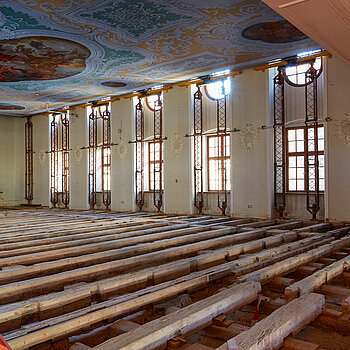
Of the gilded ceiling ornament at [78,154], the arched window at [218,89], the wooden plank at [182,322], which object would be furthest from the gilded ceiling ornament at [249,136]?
the wooden plank at [182,322]

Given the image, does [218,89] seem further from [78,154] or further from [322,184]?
[78,154]

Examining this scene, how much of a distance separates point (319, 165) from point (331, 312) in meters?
7.66

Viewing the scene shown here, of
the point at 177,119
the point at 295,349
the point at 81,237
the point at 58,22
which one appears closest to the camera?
the point at 295,349

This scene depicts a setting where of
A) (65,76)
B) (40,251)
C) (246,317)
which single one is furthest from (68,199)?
(246,317)

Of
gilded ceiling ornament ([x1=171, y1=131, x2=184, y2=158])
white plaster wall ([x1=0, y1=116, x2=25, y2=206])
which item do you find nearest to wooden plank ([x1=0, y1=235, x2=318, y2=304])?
gilded ceiling ornament ([x1=171, y1=131, x2=184, y2=158])

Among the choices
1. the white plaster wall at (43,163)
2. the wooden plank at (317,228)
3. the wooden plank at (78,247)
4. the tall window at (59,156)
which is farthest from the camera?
the white plaster wall at (43,163)

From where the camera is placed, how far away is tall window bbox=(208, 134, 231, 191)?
11992 millimetres

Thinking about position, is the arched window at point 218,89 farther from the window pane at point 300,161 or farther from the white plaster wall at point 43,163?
the white plaster wall at point 43,163

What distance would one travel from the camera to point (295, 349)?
8.20 feet

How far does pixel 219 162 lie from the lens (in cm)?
1228

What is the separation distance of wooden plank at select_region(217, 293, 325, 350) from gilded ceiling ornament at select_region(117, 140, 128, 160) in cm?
1162

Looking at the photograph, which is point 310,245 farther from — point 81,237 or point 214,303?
point 81,237

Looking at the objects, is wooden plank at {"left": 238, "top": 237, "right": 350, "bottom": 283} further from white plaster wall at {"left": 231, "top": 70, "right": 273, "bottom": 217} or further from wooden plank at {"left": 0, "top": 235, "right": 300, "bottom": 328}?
white plaster wall at {"left": 231, "top": 70, "right": 273, "bottom": 217}

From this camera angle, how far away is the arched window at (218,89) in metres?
11.9
